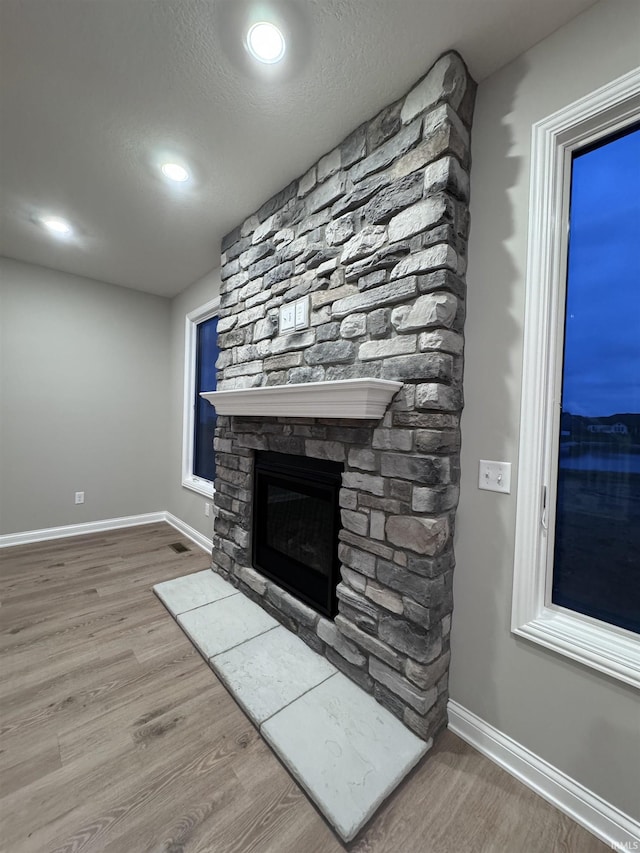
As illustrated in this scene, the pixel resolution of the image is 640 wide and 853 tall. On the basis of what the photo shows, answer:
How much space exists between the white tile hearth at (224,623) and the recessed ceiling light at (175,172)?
9.05 ft

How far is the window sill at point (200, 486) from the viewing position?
10.8 feet

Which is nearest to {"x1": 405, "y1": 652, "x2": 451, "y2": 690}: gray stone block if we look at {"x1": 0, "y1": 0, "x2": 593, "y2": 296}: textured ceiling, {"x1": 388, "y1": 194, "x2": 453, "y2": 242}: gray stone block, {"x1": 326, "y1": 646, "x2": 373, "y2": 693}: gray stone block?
{"x1": 326, "y1": 646, "x2": 373, "y2": 693}: gray stone block

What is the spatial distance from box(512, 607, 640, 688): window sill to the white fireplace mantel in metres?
1.01

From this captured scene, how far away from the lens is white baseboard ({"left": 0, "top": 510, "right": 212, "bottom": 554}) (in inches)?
129

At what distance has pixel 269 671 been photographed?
5.58 ft

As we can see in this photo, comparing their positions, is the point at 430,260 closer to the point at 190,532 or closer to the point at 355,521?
the point at 355,521

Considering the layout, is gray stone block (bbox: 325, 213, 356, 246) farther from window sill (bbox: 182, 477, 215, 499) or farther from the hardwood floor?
window sill (bbox: 182, 477, 215, 499)

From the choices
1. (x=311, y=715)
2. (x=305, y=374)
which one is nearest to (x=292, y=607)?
(x=311, y=715)

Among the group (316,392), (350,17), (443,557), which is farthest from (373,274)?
(443,557)

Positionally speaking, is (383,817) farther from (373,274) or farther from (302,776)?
(373,274)

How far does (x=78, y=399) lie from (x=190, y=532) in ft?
6.15

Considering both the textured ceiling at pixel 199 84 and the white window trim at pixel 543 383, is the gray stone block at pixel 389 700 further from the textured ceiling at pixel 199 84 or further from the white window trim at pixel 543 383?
the textured ceiling at pixel 199 84

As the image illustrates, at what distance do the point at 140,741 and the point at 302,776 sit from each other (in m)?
0.70

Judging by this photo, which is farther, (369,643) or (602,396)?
(369,643)
